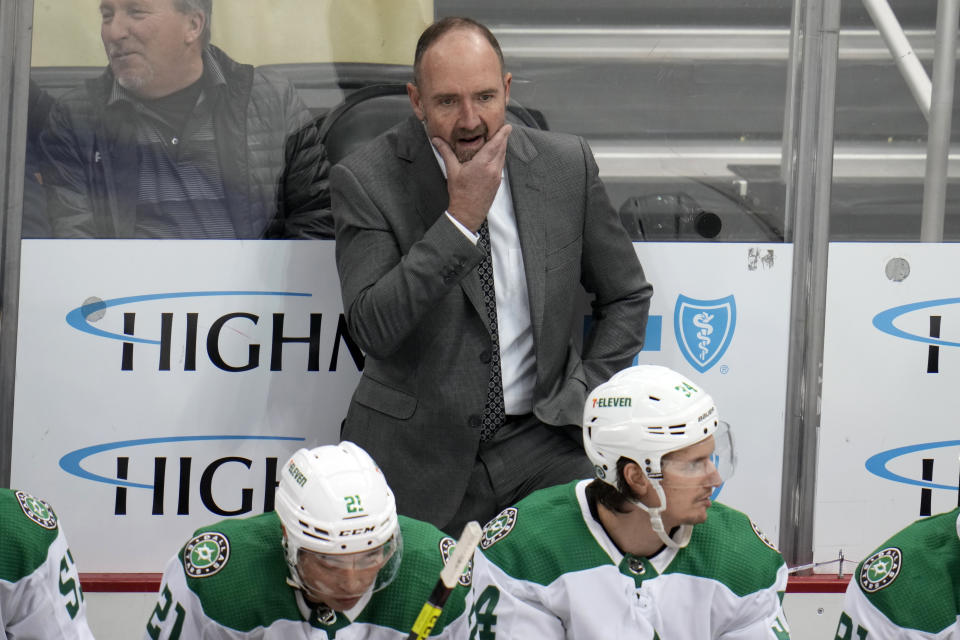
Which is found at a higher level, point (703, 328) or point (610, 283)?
point (610, 283)

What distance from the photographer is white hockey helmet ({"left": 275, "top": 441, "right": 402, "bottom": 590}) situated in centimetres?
250

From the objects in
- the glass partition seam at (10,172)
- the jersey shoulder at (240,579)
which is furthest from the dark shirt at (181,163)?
the jersey shoulder at (240,579)

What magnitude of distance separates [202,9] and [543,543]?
188 centimetres

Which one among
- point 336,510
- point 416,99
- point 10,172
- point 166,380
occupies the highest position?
point 416,99

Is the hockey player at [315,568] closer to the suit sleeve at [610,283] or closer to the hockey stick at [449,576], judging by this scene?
the hockey stick at [449,576]

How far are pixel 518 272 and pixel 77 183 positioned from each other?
129 cm

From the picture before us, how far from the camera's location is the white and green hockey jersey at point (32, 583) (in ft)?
8.73

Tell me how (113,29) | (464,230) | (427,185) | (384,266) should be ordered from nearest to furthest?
(464,230) < (384,266) < (427,185) < (113,29)


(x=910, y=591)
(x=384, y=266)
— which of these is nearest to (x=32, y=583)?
(x=384, y=266)

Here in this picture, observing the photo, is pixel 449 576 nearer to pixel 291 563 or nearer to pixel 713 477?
pixel 291 563

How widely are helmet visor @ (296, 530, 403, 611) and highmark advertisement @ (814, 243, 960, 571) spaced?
1823 mm

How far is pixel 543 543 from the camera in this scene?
2.74 m

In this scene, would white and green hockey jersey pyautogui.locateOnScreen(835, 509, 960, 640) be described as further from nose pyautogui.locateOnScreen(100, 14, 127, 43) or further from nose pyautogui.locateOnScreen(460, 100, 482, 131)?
nose pyautogui.locateOnScreen(100, 14, 127, 43)

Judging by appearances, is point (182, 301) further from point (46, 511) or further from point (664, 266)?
point (664, 266)
